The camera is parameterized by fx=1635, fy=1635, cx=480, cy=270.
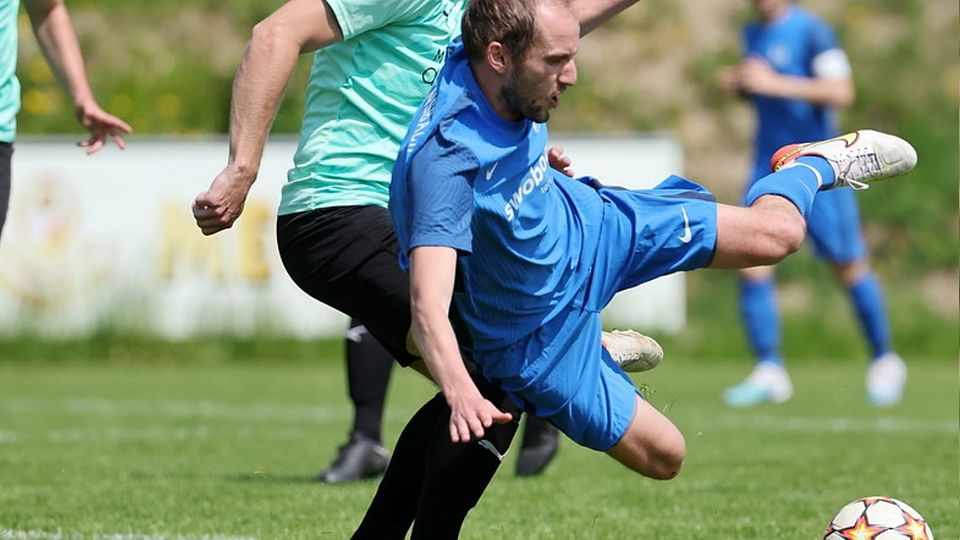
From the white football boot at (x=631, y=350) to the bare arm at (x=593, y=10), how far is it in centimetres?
92

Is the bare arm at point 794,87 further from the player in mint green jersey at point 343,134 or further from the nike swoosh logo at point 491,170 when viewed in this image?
the nike swoosh logo at point 491,170

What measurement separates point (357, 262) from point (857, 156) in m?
1.55

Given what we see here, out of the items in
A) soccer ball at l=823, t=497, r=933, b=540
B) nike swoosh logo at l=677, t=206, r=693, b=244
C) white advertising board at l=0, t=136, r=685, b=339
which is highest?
nike swoosh logo at l=677, t=206, r=693, b=244

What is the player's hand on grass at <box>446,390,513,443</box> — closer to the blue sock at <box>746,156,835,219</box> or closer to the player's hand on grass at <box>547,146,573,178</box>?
the player's hand on grass at <box>547,146,573,178</box>

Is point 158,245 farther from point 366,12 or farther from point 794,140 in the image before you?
point 366,12

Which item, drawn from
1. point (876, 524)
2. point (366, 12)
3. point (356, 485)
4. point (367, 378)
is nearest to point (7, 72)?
point (366, 12)

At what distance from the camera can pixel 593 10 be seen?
193 inches

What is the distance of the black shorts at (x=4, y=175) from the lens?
5.25 metres

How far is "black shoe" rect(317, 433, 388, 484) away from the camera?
6.37 meters

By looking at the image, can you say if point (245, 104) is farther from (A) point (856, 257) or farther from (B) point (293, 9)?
(A) point (856, 257)

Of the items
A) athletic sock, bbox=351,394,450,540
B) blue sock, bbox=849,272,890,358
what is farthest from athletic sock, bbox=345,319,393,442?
blue sock, bbox=849,272,890,358

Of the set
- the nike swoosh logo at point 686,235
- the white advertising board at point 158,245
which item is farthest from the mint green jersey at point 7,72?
the white advertising board at point 158,245

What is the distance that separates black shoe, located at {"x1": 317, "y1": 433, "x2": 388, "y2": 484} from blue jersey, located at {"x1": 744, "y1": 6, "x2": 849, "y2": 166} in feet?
16.5

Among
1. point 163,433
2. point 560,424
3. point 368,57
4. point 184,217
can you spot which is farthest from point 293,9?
point 184,217
